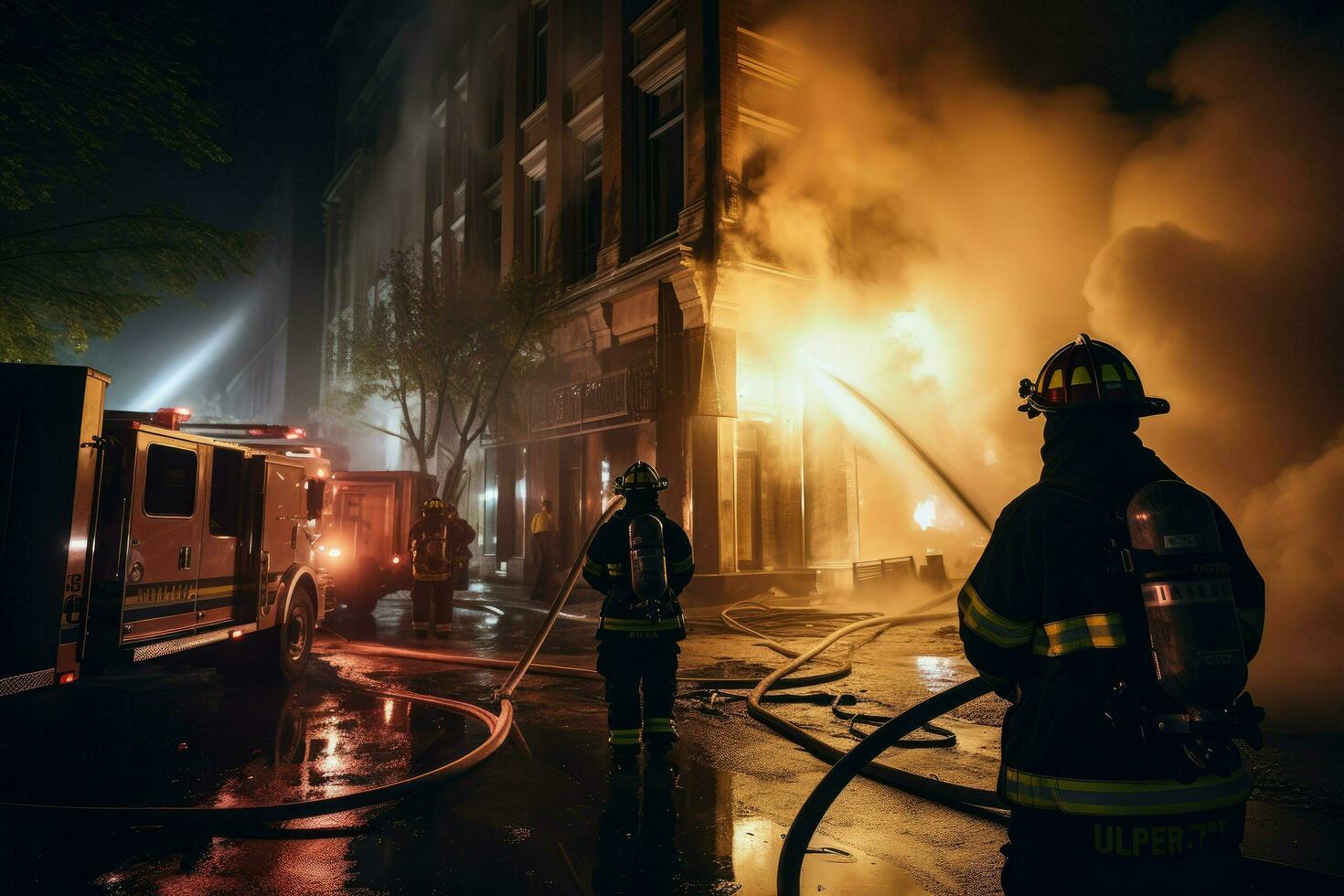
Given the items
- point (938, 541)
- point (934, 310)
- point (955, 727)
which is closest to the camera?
point (955, 727)

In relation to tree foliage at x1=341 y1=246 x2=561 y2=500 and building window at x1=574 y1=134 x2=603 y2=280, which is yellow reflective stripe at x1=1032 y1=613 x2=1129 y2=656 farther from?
building window at x1=574 y1=134 x2=603 y2=280

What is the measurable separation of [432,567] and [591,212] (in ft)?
37.1

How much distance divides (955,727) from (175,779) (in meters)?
5.50

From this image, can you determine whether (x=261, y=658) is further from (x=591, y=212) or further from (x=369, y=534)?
(x=591, y=212)

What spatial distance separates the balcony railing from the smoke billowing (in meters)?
2.81

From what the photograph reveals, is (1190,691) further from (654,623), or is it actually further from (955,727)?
(955,727)

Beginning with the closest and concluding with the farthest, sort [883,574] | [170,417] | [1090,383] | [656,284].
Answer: [1090,383] → [170,417] → [883,574] → [656,284]

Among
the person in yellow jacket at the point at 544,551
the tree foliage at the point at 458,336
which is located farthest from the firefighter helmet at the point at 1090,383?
the tree foliage at the point at 458,336

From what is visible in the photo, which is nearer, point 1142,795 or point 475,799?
point 1142,795

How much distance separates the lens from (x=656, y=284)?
50.2ft

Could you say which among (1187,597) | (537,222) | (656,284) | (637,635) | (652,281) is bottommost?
(637,635)

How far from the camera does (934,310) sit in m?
15.2

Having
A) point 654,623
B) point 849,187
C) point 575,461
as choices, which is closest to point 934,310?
point 849,187

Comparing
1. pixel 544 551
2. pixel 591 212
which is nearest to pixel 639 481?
pixel 544 551
